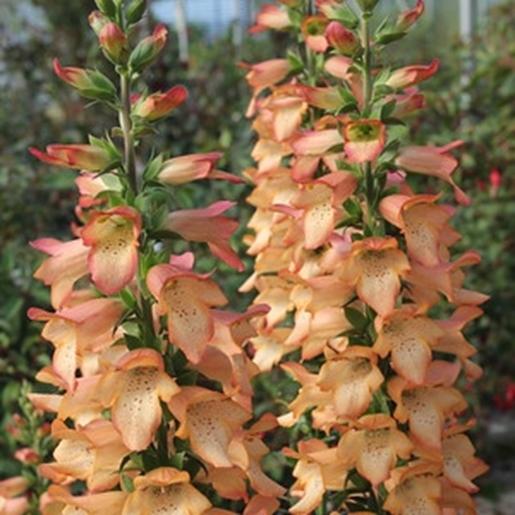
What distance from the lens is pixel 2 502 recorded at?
2000mm

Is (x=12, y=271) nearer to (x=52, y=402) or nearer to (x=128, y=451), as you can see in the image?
(x=52, y=402)

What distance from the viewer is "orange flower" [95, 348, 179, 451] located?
4.56 ft

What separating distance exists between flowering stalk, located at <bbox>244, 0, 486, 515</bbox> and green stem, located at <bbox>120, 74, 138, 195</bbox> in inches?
11.5

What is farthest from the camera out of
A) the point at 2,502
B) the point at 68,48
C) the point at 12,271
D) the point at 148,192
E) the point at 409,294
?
the point at 68,48

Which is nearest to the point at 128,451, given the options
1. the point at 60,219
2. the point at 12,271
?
the point at 12,271

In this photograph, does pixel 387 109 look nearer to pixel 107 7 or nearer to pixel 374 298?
pixel 374 298

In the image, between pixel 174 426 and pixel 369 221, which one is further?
pixel 369 221

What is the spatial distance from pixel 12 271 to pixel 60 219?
867 millimetres

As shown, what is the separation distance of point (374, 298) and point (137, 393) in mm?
359

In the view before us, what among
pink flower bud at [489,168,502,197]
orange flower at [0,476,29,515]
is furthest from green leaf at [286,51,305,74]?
pink flower bud at [489,168,502,197]

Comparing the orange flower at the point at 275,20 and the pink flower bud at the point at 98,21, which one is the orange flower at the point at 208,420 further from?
the orange flower at the point at 275,20

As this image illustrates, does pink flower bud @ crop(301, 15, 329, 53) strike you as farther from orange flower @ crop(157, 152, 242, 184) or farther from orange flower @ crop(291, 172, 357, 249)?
orange flower @ crop(157, 152, 242, 184)

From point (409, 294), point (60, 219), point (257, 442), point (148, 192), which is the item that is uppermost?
point (148, 192)

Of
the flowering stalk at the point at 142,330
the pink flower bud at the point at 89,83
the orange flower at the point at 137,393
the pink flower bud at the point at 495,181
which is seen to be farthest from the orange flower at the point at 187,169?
the pink flower bud at the point at 495,181
